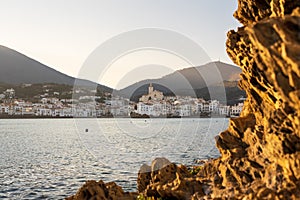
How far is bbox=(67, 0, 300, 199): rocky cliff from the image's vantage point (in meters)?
8.77

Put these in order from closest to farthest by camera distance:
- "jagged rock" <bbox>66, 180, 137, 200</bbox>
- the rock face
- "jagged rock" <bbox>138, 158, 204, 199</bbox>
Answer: the rock face
"jagged rock" <bbox>138, 158, 204, 199</bbox>
"jagged rock" <bbox>66, 180, 137, 200</bbox>

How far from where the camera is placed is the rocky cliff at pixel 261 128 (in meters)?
8.77

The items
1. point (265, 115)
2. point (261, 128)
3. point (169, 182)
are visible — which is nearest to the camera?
point (265, 115)

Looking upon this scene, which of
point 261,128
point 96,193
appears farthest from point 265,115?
point 96,193

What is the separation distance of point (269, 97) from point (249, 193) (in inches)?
139

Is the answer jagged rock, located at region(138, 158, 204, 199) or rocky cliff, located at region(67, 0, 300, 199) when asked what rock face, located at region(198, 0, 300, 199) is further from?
jagged rock, located at region(138, 158, 204, 199)

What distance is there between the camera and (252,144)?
1396 centimetres

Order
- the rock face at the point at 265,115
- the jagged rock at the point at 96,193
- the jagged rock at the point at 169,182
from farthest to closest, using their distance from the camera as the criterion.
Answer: the jagged rock at the point at 96,193
the jagged rock at the point at 169,182
the rock face at the point at 265,115

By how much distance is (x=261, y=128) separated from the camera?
44.8 ft

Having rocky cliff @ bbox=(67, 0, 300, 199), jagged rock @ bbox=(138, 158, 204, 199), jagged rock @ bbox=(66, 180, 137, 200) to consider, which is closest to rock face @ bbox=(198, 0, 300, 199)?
rocky cliff @ bbox=(67, 0, 300, 199)

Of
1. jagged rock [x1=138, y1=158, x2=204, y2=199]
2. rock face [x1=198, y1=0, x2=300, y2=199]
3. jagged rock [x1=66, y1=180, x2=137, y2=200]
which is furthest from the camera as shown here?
jagged rock [x1=66, y1=180, x2=137, y2=200]

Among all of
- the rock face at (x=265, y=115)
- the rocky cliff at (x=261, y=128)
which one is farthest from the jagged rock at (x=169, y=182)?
the rock face at (x=265, y=115)

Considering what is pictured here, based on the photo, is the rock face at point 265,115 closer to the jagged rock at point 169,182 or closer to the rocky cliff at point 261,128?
the rocky cliff at point 261,128

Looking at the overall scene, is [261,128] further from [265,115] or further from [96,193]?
[96,193]
